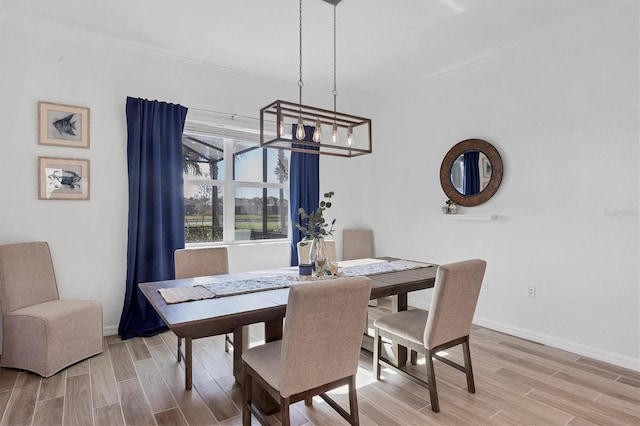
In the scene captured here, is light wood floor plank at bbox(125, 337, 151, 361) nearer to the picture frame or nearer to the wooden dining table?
the wooden dining table

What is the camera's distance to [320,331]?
162 cm

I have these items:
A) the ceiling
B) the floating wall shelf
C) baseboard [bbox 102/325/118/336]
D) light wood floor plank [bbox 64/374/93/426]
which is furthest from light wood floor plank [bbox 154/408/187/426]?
the floating wall shelf

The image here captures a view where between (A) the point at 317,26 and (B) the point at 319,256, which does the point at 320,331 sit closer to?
(B) the point at 319,256

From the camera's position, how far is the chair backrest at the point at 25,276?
2.67 metres

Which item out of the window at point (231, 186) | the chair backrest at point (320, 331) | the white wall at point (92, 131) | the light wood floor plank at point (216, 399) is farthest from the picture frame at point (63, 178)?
the chair backrest at point (320, 331)

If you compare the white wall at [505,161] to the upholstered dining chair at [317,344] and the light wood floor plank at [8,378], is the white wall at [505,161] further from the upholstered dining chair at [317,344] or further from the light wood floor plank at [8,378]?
the upholstered dining chair at [317,344]

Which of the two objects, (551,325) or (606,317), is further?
(551,325)

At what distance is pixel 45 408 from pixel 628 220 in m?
4.19

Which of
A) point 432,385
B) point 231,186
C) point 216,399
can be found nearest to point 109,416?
point 216,399

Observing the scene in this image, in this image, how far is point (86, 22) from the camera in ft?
9.72

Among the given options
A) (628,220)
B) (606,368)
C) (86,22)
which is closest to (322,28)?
(86,22)

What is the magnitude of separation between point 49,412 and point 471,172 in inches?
154

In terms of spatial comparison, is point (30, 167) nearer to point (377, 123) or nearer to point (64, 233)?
point (64, 233)

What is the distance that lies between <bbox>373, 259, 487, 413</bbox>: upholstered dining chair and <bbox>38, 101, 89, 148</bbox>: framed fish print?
3.06 metres
